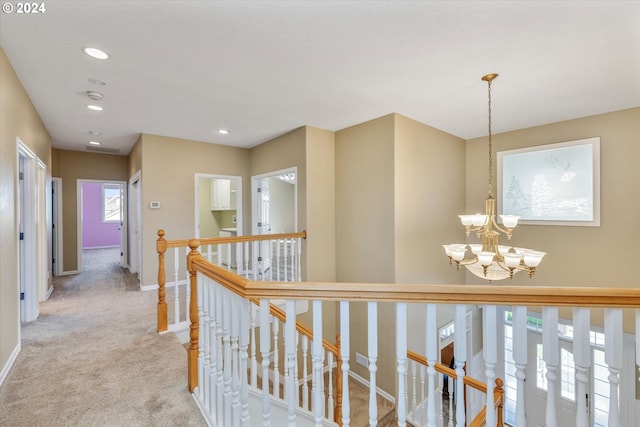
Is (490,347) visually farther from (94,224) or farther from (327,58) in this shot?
(94,224)

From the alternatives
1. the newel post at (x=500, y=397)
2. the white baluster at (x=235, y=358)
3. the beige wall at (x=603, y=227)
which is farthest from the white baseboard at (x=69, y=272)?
the beige wall at (x=603, y=227)

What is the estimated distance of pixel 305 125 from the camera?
4.04 m

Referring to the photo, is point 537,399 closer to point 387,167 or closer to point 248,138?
point 387,167

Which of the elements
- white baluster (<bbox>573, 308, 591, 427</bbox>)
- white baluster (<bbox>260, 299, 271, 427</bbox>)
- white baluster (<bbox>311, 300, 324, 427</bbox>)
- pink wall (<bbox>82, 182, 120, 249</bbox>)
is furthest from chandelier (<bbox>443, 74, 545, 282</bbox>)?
pink wall (<bbox>82, 182, 120, 249</bbox>)

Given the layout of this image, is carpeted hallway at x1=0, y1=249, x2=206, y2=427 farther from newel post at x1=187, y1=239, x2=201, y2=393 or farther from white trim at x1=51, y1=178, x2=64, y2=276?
white trim at x1=51, y1=178, x2=64, y2=276

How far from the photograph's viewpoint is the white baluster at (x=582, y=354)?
3.34 feet

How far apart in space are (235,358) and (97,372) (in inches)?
65.7

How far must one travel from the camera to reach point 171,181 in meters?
4.68

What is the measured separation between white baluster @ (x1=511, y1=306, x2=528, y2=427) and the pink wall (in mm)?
10775

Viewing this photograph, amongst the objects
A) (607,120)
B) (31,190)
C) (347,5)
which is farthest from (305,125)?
(607,120)

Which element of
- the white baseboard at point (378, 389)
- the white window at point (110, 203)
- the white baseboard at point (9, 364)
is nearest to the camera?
the white baseboard at point (9, 364)

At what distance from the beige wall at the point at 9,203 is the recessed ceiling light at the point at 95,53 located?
60cm

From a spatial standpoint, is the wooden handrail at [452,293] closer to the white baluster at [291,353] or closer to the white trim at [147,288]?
the white baluster at [291,353]

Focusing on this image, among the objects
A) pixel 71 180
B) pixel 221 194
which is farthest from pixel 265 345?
pixel 71 180
